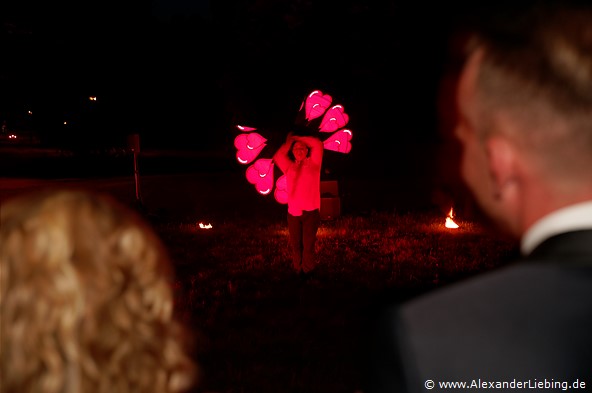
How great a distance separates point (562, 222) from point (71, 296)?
961 mm

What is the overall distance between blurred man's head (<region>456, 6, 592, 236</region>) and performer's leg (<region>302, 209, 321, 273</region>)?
7.23 metres

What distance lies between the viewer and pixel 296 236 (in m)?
8.81

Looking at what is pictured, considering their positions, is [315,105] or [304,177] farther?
[315,105]

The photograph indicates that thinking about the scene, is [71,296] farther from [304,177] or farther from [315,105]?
[315,105]

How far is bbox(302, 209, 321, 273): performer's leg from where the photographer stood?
8.52 metres

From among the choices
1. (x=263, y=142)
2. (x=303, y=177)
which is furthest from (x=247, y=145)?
(x=303, y=177)

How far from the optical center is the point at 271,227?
1402cm

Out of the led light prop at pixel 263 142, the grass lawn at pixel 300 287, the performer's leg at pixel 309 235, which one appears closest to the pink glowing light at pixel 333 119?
the led light prop at pixel 263 142

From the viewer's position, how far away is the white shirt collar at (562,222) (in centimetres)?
118

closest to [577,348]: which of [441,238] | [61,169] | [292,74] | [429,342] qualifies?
[429,342]

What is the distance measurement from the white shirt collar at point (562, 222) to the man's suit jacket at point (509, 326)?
0.04 feet

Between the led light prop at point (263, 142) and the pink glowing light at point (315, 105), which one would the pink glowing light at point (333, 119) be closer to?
the led light prop at point (263, 142)

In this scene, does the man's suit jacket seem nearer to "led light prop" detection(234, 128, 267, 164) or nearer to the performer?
the performer

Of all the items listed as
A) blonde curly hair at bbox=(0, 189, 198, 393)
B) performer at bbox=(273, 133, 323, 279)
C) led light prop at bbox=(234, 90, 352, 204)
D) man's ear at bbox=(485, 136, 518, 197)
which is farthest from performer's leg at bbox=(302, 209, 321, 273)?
man's ear at bbox=(485, 136, 518, 197)
